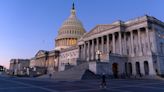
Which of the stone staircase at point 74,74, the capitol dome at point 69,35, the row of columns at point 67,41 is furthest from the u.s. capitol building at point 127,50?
the capitol dome at point 69,35

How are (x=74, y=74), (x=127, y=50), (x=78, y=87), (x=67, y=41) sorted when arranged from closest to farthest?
(x=78, y=87) → (x=74, y=74) → (x=127, y=50) → (x=67, y=41)

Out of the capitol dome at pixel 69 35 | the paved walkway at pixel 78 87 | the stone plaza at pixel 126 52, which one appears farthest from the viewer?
the capitol dome at pixel 69 35

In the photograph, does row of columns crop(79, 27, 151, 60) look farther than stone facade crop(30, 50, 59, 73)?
No

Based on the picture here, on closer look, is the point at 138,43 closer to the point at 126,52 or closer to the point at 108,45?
the point at 126,52

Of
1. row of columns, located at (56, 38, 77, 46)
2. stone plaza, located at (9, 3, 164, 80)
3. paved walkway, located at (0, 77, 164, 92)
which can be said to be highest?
row of columns, located at (56, 38, 77, 46)

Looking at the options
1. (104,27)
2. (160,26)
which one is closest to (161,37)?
Result: (160,26)


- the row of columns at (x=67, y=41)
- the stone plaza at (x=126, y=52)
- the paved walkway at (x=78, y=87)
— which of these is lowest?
the paved walkway at (x=78, y=87)

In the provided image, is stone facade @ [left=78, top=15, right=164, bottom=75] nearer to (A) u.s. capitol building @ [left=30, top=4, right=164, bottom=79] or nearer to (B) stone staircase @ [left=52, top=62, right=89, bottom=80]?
(A) u.s. capitol building @ [left=30, top=4, right=164, bottom=79]

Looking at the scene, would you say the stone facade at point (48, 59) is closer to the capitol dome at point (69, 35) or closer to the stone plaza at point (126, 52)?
the capitol dome at point (69, 35)

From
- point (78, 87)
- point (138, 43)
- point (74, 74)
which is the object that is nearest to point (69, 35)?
point (138, 43)

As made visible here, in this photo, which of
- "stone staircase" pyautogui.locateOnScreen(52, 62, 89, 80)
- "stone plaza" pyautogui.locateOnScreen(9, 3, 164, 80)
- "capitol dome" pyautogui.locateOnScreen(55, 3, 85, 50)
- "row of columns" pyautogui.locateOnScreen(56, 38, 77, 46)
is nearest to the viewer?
"stone staircase" pyautogui.locateOnScreen(52, 62, 89, 80)

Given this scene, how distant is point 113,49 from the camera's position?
184 feet

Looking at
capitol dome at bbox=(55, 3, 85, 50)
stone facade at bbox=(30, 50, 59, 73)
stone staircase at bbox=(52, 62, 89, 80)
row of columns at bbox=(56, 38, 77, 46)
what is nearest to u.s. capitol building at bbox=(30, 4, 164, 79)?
stone staircase at bbox=(52, 62, 89, 80)

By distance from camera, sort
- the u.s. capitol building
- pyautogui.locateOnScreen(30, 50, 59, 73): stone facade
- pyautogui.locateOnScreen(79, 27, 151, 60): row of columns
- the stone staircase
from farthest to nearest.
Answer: pyautogui.locateOnScreen(30, 50, 59, 73): stone facade < pyautogui.locateOnScreen(79, 27, 151, 60): row of columns < the u.s. capitol building < the stone staircase
